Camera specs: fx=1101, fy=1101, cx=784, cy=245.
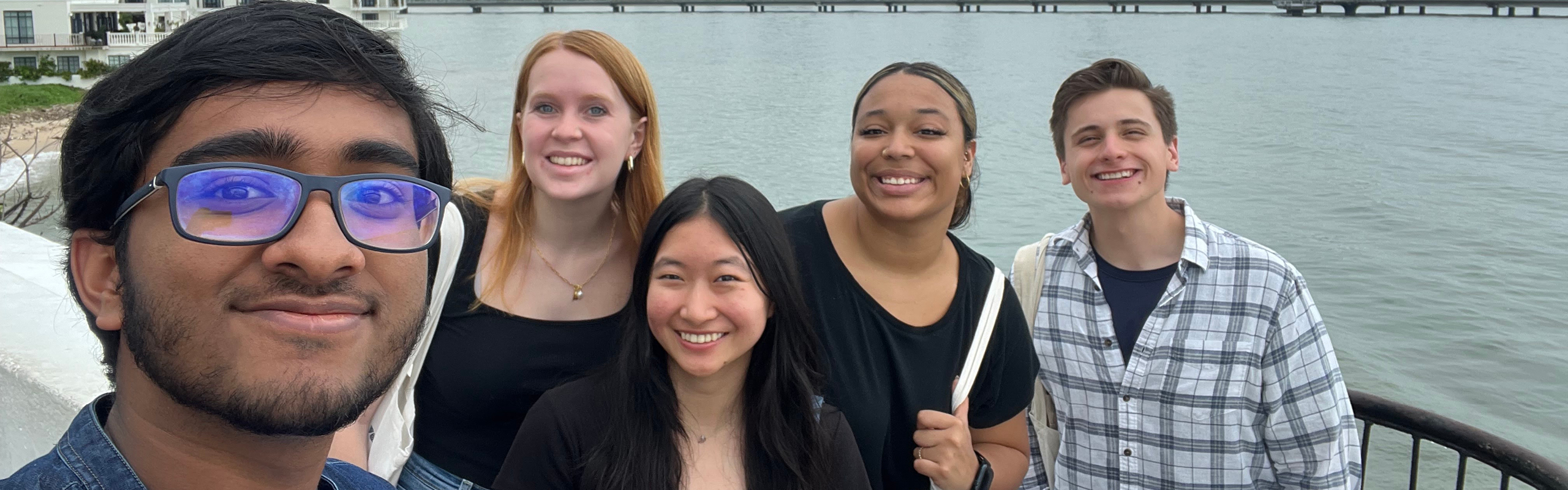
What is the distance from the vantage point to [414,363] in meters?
2.81

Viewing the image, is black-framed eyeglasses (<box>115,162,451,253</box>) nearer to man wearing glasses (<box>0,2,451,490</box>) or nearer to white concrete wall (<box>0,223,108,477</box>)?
man wearing glasses (<box>0,2,451,490</box>)

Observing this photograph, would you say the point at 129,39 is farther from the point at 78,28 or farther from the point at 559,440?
the point at 559,440

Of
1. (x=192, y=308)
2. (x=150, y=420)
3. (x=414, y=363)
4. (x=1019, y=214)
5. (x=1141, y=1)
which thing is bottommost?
(x=1019, y=214)

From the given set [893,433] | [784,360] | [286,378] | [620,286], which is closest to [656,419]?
[784,360]

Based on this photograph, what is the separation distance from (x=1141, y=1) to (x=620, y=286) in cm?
9833

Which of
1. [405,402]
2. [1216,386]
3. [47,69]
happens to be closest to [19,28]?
[47,69]

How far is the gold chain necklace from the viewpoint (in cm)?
309

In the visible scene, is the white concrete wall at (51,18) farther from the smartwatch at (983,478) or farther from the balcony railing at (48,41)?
the smartwatch at (983,478)

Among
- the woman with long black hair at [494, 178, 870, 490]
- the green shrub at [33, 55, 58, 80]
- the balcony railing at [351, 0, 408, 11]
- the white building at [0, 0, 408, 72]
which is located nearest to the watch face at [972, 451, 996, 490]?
the woman with long black hair at [494, 178, 870, 490]

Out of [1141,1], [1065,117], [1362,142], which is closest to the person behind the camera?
[1065,117]

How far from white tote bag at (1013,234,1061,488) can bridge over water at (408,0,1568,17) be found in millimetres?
81710

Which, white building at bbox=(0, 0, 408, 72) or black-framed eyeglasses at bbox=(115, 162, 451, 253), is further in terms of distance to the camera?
white building at bbox=(0, 0, 408, 72)

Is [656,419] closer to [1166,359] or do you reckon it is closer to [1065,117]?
[1166,359]

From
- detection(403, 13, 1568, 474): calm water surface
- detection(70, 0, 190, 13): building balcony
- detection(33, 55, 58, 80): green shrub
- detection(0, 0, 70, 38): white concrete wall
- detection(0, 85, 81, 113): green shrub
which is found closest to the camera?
detection(403, 13, 1568, 474): calm water surface
